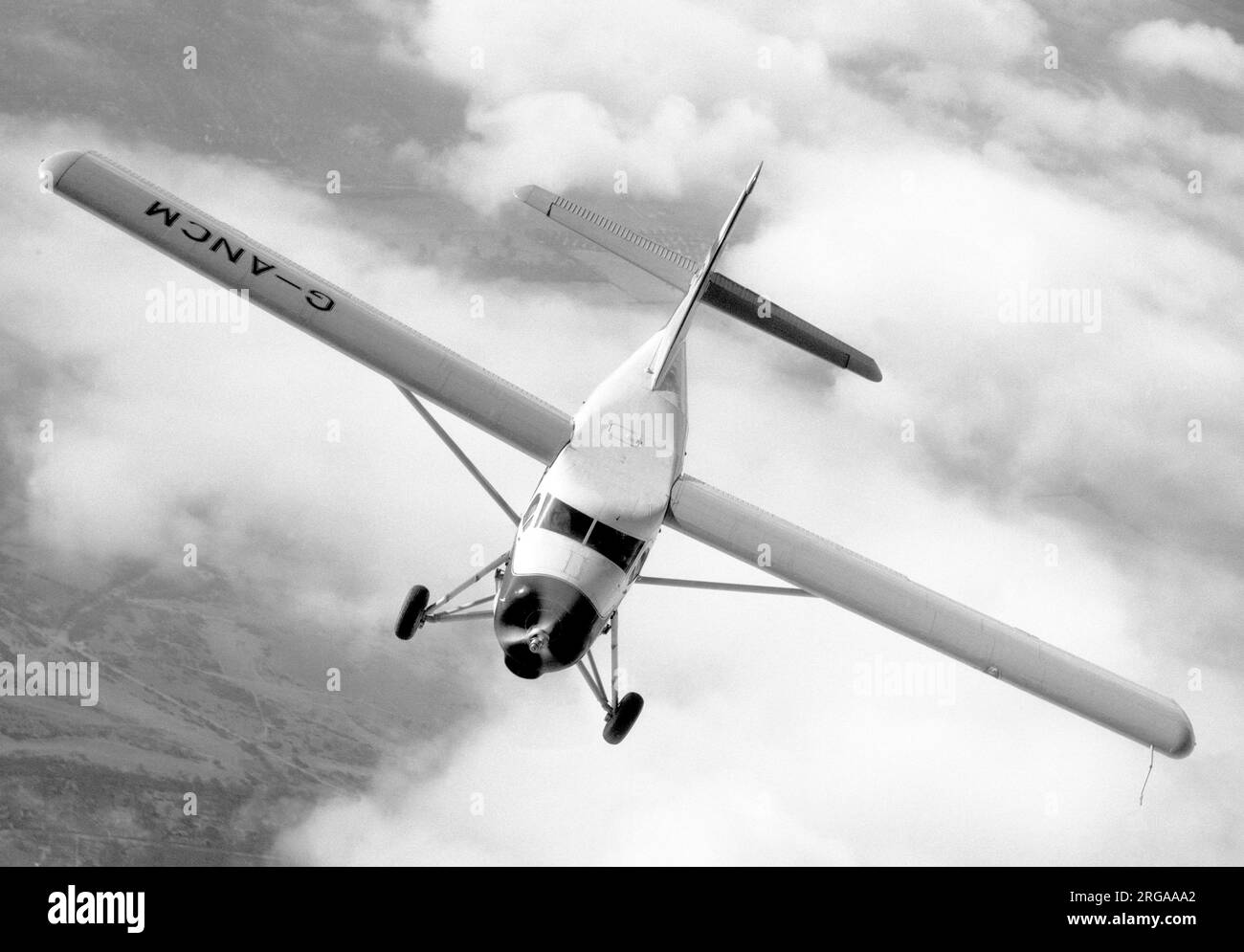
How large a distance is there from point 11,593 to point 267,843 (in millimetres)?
50902

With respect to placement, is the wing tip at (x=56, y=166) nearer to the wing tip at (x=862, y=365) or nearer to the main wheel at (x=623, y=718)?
the main wheel at (x=623, y=718)

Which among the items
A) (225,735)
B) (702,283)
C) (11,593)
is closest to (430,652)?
(225,735)

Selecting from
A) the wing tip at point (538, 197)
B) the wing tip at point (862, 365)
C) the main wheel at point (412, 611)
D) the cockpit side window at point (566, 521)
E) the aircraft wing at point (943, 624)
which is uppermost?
the wing tip at point (538, 197)

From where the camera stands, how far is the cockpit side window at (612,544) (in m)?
20.4

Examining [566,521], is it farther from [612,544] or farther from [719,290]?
[719,290]

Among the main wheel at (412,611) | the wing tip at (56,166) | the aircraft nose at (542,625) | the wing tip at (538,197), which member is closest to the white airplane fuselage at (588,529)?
the aircraft nose at (542,625)

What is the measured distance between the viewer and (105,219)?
2173 centimetres

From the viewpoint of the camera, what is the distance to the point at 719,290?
1040 inches

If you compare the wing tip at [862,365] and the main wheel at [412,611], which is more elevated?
the wing tip at [862,365]

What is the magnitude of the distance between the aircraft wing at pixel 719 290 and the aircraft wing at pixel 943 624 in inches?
235

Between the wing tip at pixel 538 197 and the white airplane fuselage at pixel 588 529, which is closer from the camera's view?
the white airplane fuselage at pixel 588 529

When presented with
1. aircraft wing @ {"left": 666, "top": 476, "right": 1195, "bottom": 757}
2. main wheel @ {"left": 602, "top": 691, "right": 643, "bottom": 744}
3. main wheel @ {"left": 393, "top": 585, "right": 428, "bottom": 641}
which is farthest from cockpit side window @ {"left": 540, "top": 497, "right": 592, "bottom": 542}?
main wheel @ {"left": 393, "top": 585, "right": 428, "bottom": 641}

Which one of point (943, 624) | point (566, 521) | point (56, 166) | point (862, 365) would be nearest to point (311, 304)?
point (56, 166)

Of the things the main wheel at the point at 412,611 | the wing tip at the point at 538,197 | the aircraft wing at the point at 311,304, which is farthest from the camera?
the wing tip at the point at 538,197
